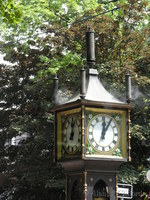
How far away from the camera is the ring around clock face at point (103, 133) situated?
6211 millimetres

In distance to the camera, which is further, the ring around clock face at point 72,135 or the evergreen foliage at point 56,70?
the evergreen foliage at point 56,70

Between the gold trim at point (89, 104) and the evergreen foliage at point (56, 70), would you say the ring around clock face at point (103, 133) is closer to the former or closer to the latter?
the gold trim at point (89, 104)

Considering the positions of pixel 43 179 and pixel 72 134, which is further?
pixel 43 179

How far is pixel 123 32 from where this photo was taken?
19.8 metres

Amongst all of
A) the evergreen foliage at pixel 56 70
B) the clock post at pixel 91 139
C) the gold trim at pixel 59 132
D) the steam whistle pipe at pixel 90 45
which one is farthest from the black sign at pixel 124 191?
the evergreen foliage at pixel 56 70

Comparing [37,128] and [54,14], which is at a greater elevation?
[54,14]

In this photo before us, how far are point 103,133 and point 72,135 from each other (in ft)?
1.09

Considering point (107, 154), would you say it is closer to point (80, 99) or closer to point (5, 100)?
point (80, 99)

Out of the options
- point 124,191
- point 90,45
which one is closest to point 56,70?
point 124,191

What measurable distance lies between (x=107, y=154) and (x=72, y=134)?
429 mm

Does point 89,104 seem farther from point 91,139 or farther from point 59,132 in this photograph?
point 59,132

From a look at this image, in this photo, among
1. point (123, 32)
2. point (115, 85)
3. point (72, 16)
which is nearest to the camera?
point (115, 85)

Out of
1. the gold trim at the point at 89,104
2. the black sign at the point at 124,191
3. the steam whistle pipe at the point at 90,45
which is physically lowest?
the black sign at the point at 124,191

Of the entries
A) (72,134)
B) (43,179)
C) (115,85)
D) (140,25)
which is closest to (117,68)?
(115,85)
